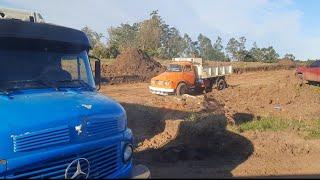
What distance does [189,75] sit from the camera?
82.1ft

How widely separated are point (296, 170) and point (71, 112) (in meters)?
5.96

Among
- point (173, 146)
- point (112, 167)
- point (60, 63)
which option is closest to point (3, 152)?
point (112, 167)

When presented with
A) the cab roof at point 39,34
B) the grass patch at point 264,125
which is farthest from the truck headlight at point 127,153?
the grass patch at point 264,125

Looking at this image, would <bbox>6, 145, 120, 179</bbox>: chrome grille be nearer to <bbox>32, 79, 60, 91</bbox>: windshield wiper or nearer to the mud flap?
the mud flap

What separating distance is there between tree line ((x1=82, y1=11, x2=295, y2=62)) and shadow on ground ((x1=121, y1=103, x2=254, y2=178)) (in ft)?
114

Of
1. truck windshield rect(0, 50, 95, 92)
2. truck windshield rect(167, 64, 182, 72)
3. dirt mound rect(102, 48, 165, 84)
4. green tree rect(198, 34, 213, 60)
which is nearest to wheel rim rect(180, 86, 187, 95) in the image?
truck windshield rect(167, 64, 182, 72)

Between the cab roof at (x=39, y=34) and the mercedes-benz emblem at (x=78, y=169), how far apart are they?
191 cm

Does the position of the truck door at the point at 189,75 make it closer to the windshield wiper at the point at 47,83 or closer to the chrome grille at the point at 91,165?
the windshield wiper at the point at 47,83

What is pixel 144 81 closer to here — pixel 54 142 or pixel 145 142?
pixel 145 142

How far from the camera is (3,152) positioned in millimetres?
4359

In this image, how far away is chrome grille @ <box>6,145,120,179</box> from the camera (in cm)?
448

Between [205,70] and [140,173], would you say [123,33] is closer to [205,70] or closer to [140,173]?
[205,70]

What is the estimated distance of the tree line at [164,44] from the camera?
5604 centimetres

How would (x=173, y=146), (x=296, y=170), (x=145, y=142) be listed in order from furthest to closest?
(x=145, y=142) < (x=173, y=146) < (x=296, y=170)
